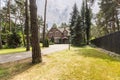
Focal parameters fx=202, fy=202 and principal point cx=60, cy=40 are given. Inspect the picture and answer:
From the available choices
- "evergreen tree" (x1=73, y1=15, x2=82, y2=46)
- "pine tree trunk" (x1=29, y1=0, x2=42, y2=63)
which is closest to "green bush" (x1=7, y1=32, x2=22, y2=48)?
"evergreen tree" (x1=73, y1=15, x2=82, y2=46)

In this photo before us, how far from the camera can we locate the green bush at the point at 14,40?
102 ft

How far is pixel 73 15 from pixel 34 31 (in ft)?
144

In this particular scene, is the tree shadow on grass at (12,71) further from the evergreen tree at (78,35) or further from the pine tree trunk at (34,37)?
the evergreen tree at (78,35)

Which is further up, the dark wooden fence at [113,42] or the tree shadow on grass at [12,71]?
the dark wooden fence at [113,42]

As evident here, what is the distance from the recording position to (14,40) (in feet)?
103

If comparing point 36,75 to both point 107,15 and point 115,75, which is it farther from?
point 107,15

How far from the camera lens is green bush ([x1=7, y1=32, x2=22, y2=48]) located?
31.1 metres

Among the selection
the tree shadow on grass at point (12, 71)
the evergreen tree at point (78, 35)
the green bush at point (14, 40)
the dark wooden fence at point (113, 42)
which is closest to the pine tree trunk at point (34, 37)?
the tree shadow on grass at point (12, 71)

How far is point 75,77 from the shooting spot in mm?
7258

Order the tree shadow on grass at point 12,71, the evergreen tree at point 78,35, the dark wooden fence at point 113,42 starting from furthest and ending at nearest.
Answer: the evergreen tree at point 78,35, the dark wooden fence at point 113,42, the tree shadow on grass at point 12,71

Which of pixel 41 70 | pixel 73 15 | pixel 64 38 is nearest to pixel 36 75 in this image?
pixel 41 70

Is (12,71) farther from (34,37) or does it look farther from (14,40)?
(14,40)

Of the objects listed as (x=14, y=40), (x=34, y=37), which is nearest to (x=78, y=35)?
(x=14, y=40)

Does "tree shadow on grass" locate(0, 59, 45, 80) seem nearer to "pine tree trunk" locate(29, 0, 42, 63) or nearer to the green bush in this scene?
"pine tree trunk" locate(29, 0, 42, 63)
